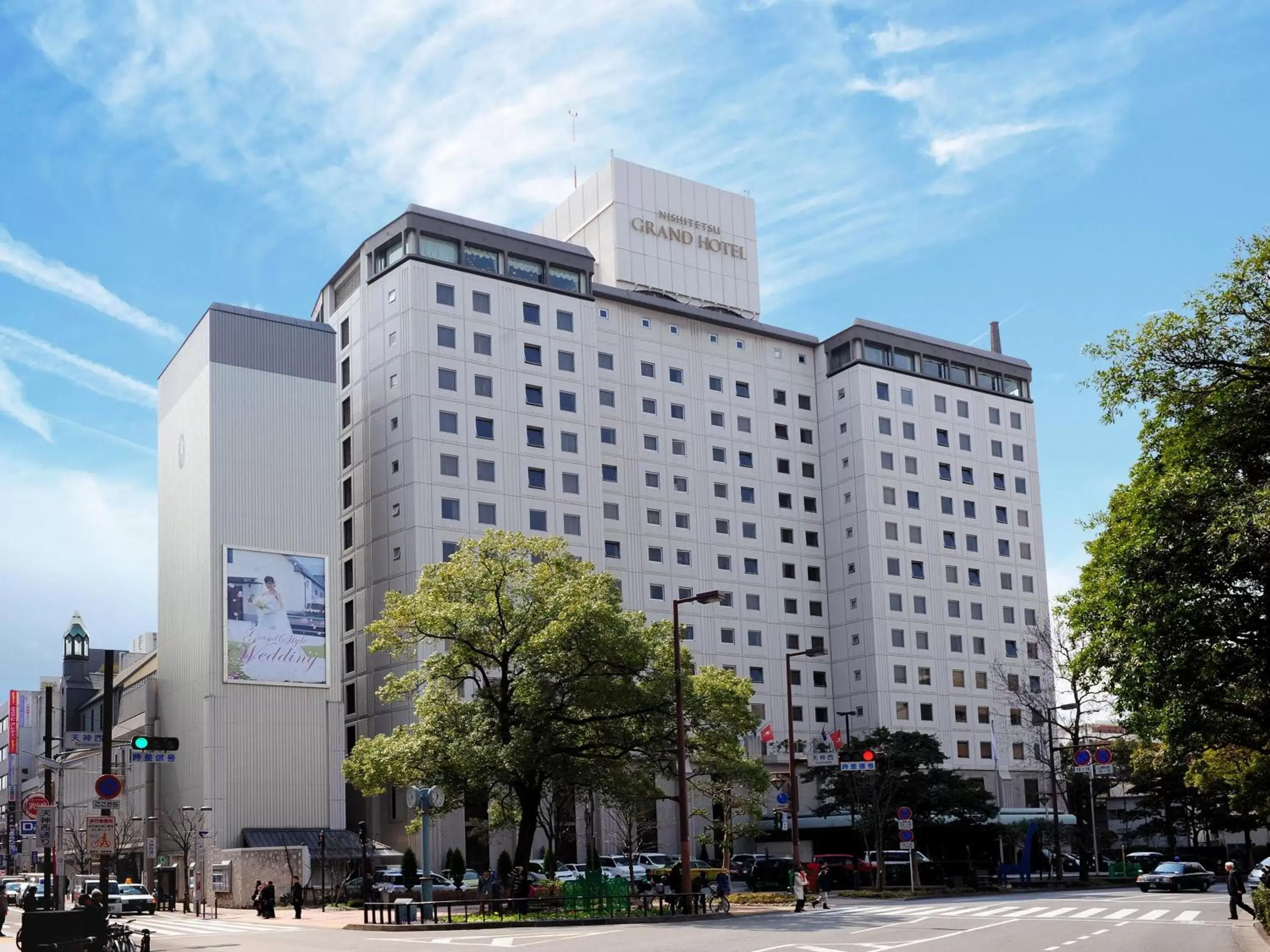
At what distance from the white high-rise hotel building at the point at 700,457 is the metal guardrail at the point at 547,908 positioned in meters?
34.5

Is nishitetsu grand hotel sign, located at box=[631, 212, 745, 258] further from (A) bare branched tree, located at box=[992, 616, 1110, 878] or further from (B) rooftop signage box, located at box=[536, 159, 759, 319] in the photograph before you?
(A) bare branched tree, located at box=[992, 616, 1110, 878]

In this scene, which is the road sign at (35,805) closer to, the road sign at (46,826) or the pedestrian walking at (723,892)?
the road sign at (46,826)

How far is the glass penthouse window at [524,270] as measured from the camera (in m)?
85.8

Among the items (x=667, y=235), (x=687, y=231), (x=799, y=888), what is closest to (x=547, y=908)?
(x=799, y=888)

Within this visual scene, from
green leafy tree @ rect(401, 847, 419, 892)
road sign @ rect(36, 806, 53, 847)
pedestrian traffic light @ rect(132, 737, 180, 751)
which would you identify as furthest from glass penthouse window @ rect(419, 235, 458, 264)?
road sign @ rect(36, 806, 53, 847)

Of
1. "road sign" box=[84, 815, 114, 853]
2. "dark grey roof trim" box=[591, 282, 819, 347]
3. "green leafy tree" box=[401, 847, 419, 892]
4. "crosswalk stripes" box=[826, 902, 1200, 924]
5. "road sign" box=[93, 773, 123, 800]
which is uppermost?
"dark grey roof trim" box=[591, 282, 819, 347]

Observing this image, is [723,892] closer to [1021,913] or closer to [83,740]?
[1021,913]

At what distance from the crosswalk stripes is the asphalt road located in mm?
83

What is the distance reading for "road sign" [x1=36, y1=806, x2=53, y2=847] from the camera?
110 ft

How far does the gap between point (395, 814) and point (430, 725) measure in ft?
108

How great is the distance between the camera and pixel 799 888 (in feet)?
143

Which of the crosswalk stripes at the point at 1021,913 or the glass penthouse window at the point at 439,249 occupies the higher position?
the glass penthouse window at the point at 439,249

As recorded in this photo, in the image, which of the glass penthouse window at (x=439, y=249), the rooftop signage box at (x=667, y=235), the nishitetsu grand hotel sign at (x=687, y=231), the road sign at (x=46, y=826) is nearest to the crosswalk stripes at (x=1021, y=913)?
the road sign at (x=46, y=826)

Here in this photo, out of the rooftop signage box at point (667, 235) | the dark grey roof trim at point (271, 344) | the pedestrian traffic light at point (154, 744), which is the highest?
the rooftop signage box at point (667, 235)
